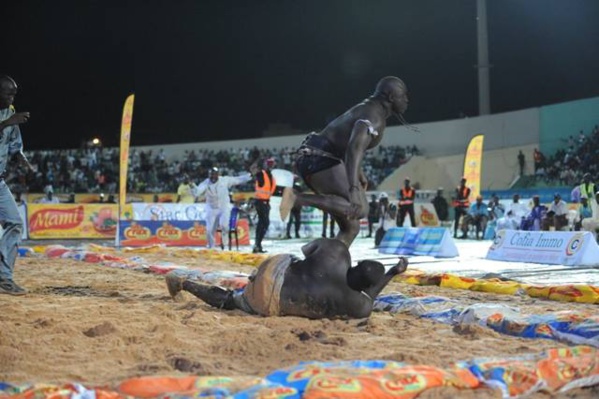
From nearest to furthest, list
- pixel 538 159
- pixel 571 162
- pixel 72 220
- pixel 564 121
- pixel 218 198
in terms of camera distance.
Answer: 1. pixel 218 198
2. pixel 72 220
3. pixel 571 162
4. pixel 538 159
5. pixel 564 121

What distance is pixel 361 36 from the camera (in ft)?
150

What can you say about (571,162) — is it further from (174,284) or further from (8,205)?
(8,205)

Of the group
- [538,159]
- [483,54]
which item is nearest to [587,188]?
[538,159]

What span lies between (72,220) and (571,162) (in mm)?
21076

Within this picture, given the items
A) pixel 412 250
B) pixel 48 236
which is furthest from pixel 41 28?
pixel 412 250

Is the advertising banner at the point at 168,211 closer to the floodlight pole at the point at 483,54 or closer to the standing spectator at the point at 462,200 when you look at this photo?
the standing spectator at the point at 462,200

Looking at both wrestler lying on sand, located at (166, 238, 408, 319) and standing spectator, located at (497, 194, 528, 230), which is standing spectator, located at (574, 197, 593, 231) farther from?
wrestler lying on sand, located at (166, 238, 408, 319)

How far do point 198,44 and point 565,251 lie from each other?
3900cm

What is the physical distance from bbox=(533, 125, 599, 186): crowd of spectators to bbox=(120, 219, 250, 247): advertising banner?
55.3 feet

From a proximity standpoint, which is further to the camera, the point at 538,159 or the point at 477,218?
the point at 538,159

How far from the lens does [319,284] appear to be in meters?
4.67

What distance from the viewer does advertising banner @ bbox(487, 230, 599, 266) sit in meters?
10.5

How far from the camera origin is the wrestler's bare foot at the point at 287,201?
532 cm

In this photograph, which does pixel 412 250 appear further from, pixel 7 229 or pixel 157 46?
pixel 157 46
